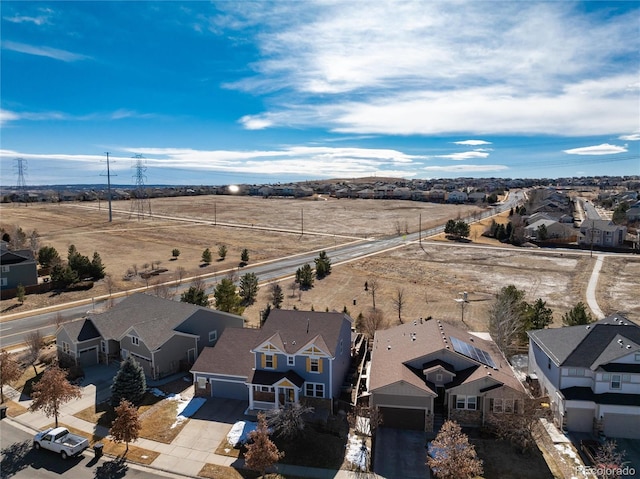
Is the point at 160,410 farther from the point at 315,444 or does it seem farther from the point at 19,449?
→ the point at 315,444

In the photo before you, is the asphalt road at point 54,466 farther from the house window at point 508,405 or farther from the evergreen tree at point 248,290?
the evergreen tree at point 248,290

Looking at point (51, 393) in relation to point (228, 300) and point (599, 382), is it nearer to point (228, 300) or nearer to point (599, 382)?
point (228, 300)

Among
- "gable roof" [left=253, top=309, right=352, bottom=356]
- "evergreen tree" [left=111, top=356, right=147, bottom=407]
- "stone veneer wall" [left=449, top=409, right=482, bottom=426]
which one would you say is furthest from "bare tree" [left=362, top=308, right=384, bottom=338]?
"evergreen tree" [left=111, top=356, right=147, bottom=407]

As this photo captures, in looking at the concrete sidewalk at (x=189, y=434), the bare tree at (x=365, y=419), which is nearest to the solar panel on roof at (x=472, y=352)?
the bare tree at (x=365, y=419)

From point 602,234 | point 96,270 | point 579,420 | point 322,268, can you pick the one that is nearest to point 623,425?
point 579,420

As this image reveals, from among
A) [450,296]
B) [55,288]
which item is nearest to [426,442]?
[450,296]

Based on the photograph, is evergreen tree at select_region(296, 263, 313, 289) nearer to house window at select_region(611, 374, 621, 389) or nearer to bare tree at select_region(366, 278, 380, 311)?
bare tree at select_region(366, 278, 380, 311)
